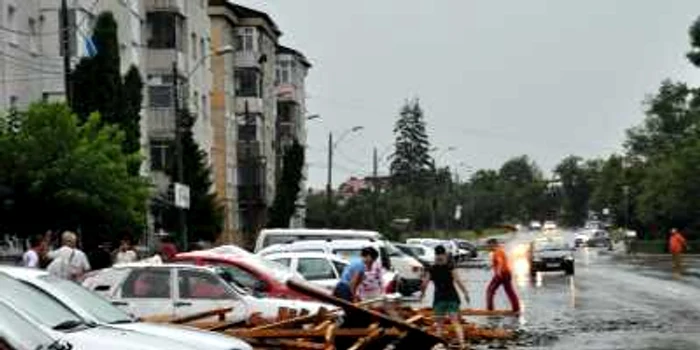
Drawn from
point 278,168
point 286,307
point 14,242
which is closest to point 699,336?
point 286,307

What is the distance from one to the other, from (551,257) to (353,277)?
35.5 meters

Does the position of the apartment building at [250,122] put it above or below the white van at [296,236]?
above

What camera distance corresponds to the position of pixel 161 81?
214 feet

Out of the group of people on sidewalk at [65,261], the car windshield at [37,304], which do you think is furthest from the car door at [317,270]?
the car windshield at [37,304]

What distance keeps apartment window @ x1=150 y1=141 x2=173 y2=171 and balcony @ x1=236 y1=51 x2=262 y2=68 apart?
20.4 metres

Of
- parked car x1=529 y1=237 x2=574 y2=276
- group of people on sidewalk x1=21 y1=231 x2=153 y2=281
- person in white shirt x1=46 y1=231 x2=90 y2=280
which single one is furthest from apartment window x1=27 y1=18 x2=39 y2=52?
person in white shirt x1=46 y1=231 x2=90 y2=280

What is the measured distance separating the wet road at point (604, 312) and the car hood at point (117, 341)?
11215 millimetres

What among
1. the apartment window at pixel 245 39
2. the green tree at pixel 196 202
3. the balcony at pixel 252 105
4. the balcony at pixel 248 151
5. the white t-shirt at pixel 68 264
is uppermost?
the apartment window at pixel 245 39

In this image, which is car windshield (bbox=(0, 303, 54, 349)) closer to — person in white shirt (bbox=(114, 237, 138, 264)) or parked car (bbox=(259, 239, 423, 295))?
person in white shirt (bbox=(114, 237, 138, 264))

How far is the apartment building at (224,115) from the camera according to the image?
80.0m

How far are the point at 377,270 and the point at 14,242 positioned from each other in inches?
884

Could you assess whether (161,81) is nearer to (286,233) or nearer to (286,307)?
(286,233)

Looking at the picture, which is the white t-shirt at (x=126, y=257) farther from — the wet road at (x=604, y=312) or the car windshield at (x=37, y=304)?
the car windshield at (x=37, y=304)

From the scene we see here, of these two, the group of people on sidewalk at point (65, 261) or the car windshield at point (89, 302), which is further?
the group of people on sidewalk at point (65, 261)
